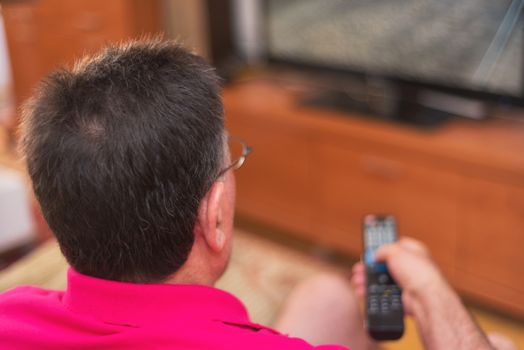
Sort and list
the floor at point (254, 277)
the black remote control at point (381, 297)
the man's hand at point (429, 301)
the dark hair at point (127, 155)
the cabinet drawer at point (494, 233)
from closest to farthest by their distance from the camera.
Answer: the dark hair at point (127, 155), the man's hand at point (429, 301), the black remote control at point (381, 297), the floor at point (254, 277), the cabinet drawer at point (494, 233)

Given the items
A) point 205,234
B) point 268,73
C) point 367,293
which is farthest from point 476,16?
point 205,234

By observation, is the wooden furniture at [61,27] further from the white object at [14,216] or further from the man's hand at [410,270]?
the man's hand at [410,270]

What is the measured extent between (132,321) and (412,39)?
1706mm

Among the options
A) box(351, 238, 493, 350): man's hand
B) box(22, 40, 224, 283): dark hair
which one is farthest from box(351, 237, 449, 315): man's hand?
box(22, 40, 224, 283): dark hair

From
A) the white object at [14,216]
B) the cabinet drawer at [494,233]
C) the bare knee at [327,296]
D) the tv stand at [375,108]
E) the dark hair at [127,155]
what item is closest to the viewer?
the dark hair at [127,155]

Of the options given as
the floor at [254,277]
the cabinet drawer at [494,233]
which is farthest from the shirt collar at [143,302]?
the cabinet drawer at [494,233]

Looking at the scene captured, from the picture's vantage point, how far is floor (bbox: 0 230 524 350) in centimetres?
154

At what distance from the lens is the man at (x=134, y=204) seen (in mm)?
695

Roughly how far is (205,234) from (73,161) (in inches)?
7.5

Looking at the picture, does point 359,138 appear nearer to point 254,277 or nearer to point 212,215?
point 254,277

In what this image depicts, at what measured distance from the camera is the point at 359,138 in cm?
212

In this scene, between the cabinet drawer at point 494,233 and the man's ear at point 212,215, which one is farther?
the cabinet drawer at point 494,233

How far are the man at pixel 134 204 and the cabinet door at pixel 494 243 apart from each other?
1.25 meters

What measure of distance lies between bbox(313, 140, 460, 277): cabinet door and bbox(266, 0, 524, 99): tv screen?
1.12 feet
